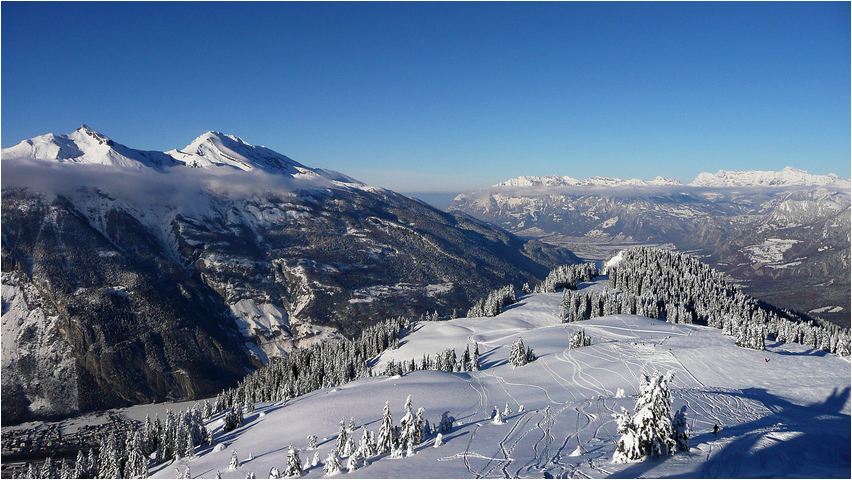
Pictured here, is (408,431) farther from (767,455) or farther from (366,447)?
(767,455)

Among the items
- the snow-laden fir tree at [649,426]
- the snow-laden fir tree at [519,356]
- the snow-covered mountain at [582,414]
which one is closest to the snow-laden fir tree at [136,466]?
the snow-covered mountain at [582,414]

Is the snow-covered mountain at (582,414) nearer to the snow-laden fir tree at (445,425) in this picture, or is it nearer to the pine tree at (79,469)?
the snow-laden fir tree at (445,425)

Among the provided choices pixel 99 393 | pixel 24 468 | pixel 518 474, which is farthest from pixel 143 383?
pixel 518 474

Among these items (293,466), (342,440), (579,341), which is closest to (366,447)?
(342,440)

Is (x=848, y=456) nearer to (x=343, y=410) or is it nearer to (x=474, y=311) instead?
(x=343, y=410)

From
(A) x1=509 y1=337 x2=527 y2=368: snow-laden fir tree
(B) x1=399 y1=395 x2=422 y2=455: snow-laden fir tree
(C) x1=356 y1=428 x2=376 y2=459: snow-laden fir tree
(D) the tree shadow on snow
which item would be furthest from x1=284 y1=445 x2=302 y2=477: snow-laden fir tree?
(A) x1=509 y1=337 x2=527 y2=368: snow-laden fir tree

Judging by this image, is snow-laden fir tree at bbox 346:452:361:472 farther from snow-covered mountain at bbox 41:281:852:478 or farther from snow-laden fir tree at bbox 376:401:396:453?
snow-laden fir tree at bbox 376:401:396:453
